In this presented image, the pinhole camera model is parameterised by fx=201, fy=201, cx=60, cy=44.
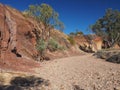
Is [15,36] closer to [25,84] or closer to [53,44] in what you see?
[53,44]

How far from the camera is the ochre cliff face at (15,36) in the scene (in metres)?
23.0

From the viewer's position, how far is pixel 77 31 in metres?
109

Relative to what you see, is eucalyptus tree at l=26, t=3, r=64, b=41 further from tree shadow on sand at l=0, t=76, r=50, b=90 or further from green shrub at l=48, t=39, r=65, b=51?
tree shadow on sand at l=0, t=76, r=50, b=90

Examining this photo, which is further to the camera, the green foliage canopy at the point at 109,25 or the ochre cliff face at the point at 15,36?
the green foliage canopy at the point at 109,25

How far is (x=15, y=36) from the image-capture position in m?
28.0

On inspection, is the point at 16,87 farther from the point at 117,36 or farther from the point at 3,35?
the point at 117,36

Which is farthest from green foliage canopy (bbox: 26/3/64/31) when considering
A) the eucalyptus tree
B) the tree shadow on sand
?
the tree shadow on sand

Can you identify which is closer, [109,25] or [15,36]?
[15,36]

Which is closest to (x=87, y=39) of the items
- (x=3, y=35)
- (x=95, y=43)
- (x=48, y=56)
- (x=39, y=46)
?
(x=95, y=43)

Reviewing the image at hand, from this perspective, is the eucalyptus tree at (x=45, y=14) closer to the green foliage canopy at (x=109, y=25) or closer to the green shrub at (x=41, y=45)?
the green shrub at (x=41, y=45)

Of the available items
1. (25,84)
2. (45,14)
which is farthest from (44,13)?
(25,84)

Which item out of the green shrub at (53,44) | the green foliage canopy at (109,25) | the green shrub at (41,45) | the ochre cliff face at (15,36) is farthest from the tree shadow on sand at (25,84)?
the green foliage canopy at (109,25)

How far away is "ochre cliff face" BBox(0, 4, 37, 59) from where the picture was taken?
2303cm

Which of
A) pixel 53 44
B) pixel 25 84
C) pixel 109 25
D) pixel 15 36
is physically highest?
pixel 109 25
